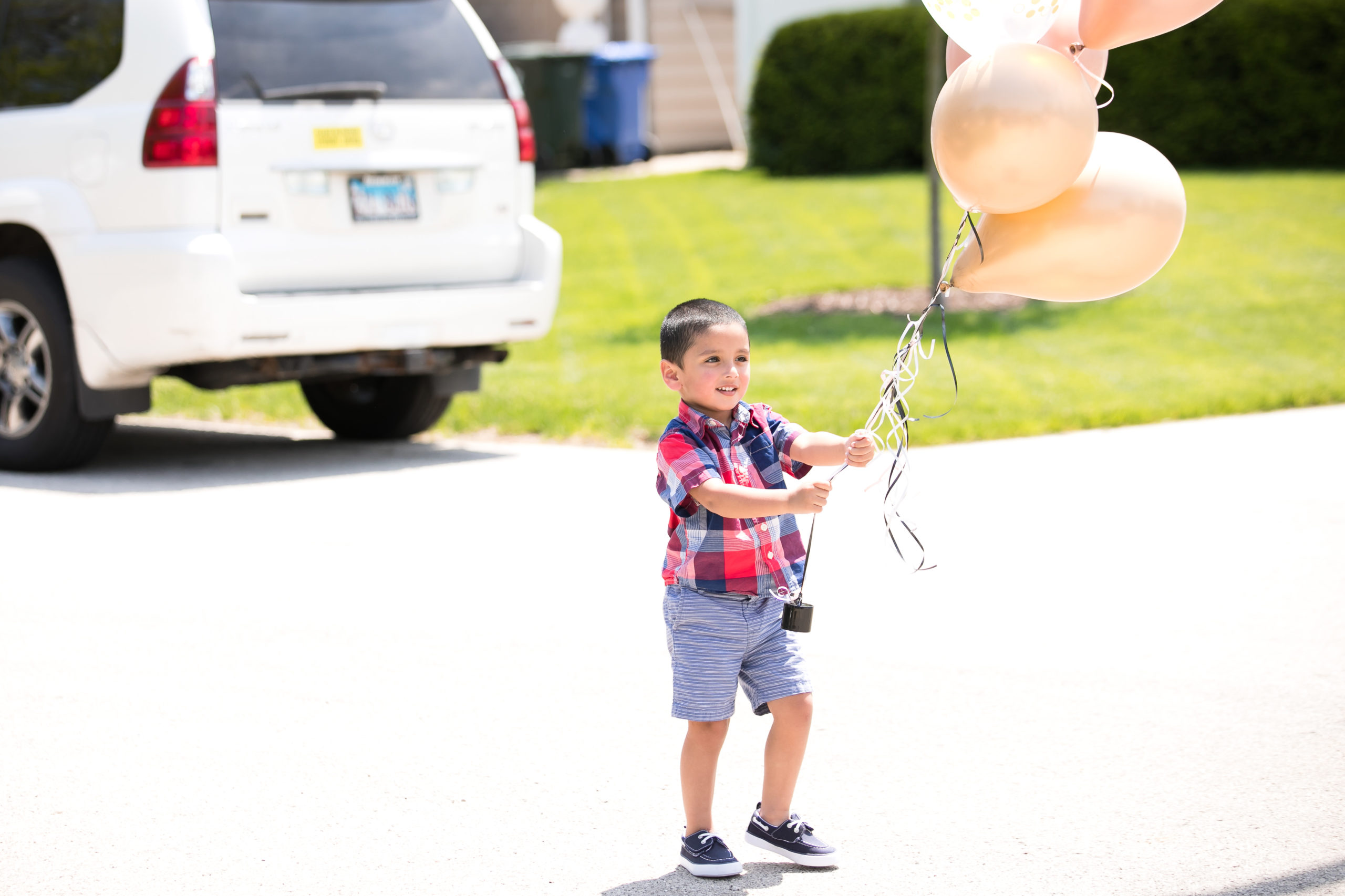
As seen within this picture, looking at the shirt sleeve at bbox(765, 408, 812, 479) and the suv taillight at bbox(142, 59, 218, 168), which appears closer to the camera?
the shirt sleeve at bbox(765, 408, 812, 479)

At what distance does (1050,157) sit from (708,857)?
5.19 ft

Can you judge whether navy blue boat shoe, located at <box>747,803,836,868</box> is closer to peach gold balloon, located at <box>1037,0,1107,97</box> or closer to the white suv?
peach gold balloon, located at <box>1037,0,1107,97</box>

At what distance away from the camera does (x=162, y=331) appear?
22.9ft

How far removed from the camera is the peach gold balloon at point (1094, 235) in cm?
351

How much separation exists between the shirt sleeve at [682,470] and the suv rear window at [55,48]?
15.3ft

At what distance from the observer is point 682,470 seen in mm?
3357

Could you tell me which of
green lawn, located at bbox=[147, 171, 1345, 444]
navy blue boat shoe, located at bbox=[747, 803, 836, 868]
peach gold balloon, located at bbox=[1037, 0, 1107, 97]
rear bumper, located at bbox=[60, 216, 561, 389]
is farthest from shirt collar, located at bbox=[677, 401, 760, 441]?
green lawn, located at bbox=[147, 171, 1345, 444]

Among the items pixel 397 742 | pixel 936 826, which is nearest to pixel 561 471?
pixel 397 742

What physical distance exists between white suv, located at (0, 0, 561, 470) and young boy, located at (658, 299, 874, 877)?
158 inches

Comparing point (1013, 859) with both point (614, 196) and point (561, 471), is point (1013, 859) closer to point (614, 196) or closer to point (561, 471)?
point (561, 471)

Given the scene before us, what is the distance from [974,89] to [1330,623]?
2.45 m

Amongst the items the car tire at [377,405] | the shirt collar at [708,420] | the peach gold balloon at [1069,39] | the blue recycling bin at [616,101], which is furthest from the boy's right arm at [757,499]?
the blue recycling bin at [616,101]

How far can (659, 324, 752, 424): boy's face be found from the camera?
11.1 feet

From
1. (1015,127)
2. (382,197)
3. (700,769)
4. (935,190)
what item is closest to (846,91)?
(935,190)
